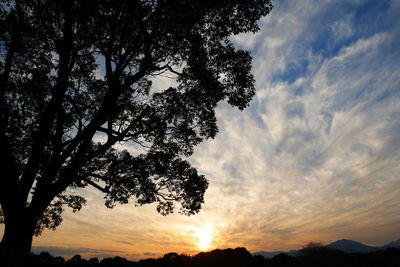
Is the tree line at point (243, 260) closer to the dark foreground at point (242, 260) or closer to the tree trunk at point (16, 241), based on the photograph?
the dark foreground at point (242, 260)

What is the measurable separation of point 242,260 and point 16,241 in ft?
29.0

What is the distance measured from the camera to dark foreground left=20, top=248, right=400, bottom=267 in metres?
9.11

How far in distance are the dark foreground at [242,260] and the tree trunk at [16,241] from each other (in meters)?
2.19

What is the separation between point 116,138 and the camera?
12055mm

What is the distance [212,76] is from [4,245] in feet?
36.9

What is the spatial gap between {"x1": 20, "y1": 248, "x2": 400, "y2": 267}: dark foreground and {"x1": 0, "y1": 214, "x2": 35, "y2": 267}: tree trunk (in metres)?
2.19

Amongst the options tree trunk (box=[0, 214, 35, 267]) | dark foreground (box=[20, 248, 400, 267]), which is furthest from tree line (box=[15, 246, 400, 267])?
tree trunk (box=[0, 214, 35, 267])

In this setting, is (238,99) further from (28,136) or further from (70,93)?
(28,136)

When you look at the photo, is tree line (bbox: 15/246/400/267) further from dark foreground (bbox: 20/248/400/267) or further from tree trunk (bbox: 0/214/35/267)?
tree trunk (bbox: 0/214/35/267)

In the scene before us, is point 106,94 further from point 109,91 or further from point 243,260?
point 243,260

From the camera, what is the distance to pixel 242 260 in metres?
10.6

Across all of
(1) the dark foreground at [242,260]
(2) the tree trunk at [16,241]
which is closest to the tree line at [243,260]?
(1) the dark foreground at [242,260]

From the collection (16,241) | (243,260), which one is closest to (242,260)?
(243,260)

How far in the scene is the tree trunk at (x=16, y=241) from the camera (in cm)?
873
